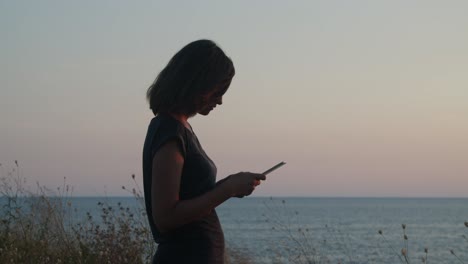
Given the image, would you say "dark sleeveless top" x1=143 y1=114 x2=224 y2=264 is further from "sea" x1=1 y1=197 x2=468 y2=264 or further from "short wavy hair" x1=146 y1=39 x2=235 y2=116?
"sea" x1=1 y1=197 x2=468 y2=264

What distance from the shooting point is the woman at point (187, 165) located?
9.05 feet

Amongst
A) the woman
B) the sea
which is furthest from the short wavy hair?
the sea

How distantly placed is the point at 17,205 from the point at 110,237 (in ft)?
4.31

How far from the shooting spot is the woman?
2760 millimetres

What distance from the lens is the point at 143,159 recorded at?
9.59 feet

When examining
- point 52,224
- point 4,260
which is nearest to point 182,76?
point 4,260

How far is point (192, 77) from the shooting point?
2.85 m

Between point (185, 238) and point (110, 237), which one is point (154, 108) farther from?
point (110, 237)

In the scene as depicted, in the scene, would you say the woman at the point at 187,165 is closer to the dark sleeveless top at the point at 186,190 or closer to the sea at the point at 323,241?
the dark sleeveless top at the point at 186,190

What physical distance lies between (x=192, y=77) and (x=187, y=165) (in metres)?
0.31

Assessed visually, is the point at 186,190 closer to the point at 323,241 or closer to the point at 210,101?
the point at 210,101

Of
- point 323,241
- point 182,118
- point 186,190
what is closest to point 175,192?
point 186,190

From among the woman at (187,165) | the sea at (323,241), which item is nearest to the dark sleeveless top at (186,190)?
the woman at (187,165)

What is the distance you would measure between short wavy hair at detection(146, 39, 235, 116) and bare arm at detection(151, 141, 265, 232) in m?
0.17
